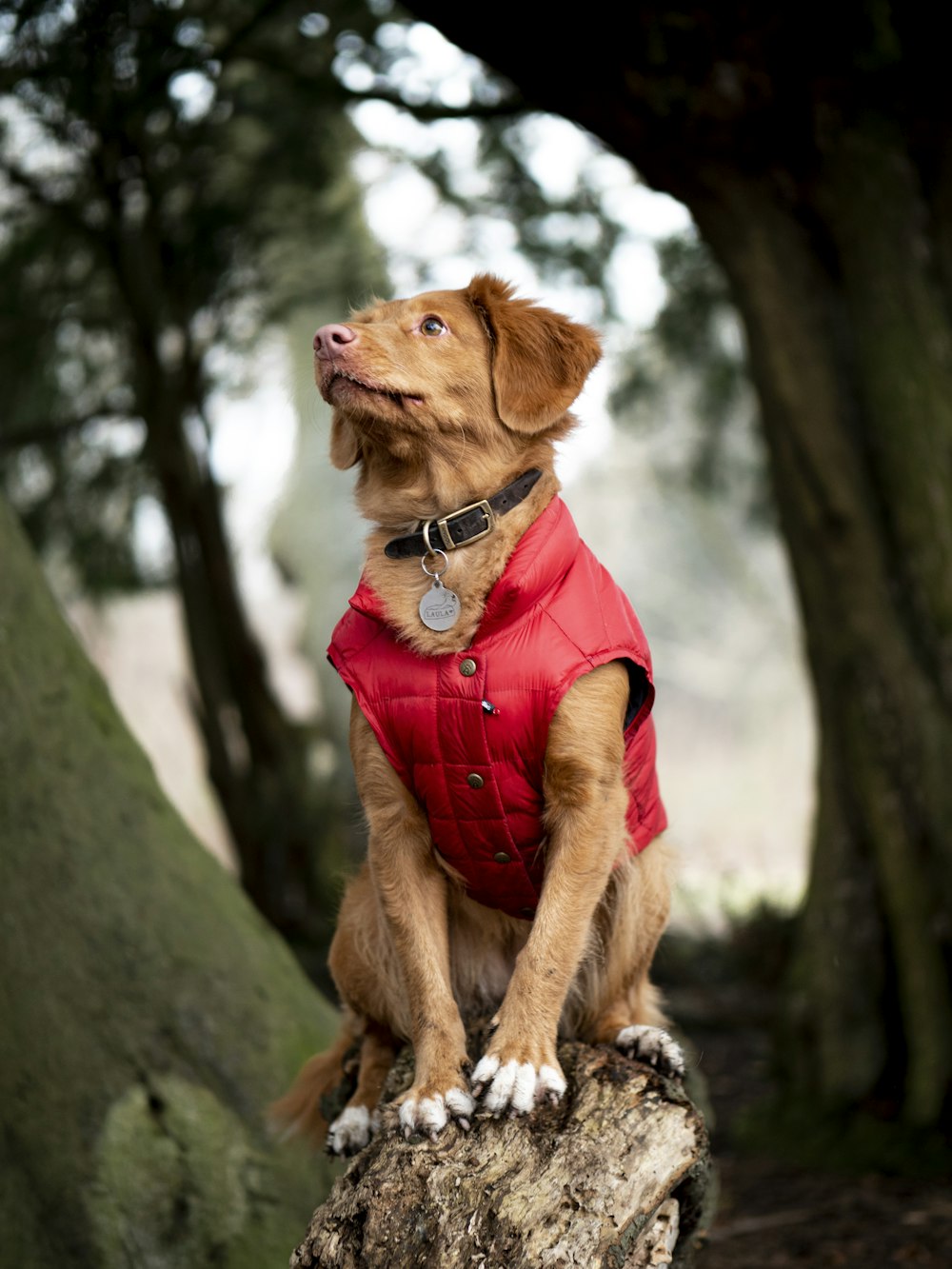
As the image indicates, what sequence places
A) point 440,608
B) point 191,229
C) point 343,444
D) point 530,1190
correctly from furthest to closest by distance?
point 191,229 → point 343,444 → point 440,608 → point 530,1190

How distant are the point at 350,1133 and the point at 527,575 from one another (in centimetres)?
151

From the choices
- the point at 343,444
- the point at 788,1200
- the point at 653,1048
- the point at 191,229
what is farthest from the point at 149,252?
the point at 653,1048

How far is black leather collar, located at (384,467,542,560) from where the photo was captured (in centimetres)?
304

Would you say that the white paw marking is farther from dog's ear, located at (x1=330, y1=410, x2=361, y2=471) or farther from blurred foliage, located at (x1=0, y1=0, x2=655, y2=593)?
blurred foliage, located at (x1=0, y1=0, x2=655, y2=593)

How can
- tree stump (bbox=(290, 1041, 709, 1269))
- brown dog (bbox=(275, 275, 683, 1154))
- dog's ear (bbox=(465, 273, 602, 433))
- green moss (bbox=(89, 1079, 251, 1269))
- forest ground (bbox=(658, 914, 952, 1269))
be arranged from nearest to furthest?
tree stump (bbox=(290, 1041, 709, 1269)) → brown dog (bbox=(275, 275, 683, 1154)) → dog's ear (bbox=(465, 273, 602, 433)) → green moss (bbox=(89, 1079, 251, 1269)) → forest ground (bbox=(658, 914, 952, 1269))

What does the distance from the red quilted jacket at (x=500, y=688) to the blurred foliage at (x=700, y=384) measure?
6.07 meters

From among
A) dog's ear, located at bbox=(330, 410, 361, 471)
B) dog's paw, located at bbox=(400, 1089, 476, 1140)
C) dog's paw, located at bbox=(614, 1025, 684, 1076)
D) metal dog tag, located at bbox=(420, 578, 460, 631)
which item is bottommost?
dog's paw, located at bbox=(614, 1025, 684, 1076)

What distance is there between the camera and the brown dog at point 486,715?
285 cm

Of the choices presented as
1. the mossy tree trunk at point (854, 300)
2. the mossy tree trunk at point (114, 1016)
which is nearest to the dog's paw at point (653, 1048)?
the mossy tree trunk at point (114, 1016)

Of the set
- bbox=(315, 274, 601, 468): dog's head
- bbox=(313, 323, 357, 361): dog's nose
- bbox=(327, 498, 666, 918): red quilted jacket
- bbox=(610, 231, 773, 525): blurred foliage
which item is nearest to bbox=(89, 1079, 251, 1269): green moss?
bbox=(327, 498, 666, 918): red quilted jacket

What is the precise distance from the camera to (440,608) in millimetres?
2951

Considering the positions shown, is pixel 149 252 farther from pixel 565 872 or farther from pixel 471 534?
pixel 565 872

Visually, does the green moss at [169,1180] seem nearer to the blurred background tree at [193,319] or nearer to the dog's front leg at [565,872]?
the dog's front leg at [565,872]

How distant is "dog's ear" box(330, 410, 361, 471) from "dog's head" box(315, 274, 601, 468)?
0.29 feet
